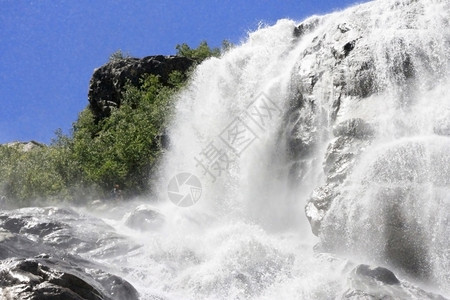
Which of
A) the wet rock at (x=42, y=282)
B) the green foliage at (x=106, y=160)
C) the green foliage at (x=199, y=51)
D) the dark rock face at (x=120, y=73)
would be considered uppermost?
the green foliage at (x=199, y=51)

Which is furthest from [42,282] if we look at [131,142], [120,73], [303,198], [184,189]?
[120,73]

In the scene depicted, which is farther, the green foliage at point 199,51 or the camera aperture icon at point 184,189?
the green foliage at point 199,51

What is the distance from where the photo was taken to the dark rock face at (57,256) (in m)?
9.29

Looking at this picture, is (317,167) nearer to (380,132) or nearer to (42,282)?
(380,132)

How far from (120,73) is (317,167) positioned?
24124mm

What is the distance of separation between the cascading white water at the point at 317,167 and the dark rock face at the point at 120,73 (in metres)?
12.3

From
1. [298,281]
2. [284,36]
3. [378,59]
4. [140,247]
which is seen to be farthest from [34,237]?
[284,36]

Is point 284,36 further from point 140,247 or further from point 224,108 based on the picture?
point 140,247

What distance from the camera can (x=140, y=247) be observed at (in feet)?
59.3

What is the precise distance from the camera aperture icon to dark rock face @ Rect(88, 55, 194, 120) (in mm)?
13640

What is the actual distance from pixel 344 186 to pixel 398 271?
2.87 metres

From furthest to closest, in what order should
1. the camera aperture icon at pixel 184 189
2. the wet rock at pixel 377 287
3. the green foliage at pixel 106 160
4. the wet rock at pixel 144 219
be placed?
the green foliage at pixel 106 160, the camera aperture icon at pixel 184 189, the wet rock at pixel 144 219, the wet rock at pixel 377 287

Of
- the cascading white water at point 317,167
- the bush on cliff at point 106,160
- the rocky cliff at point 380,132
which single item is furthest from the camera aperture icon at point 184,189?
the rocky cliff at point 380,132

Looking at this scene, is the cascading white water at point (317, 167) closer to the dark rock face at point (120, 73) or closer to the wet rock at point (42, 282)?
the wet rock at point (42, 282)
